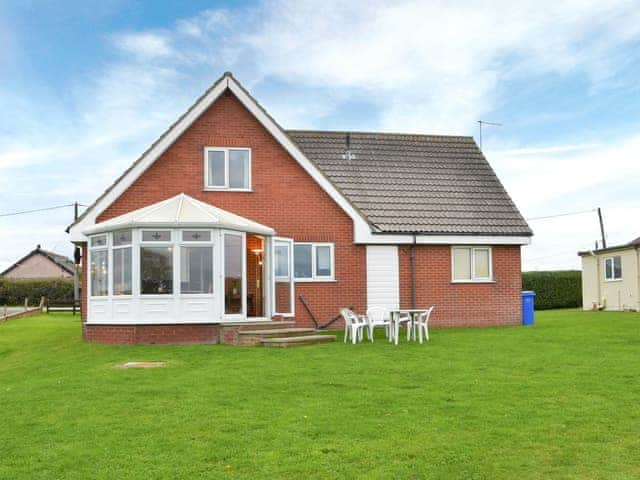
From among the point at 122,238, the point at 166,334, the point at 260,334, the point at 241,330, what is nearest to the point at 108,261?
the point at 122,238

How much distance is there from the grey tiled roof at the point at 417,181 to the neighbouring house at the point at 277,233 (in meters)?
0.06

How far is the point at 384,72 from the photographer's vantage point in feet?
68.5

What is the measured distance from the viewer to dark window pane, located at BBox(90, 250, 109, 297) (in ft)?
65.1

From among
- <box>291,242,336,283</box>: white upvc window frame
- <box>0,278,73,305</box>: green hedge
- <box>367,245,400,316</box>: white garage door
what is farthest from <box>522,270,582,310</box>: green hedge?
<box>0,278,73,305</box>: green hedge

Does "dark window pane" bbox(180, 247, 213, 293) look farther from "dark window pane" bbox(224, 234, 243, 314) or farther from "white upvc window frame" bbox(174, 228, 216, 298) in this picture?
"dark window pane" bbox(224, 234, 243, 314)

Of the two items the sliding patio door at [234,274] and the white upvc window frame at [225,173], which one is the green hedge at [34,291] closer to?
the white upvc window frame at [225,173]

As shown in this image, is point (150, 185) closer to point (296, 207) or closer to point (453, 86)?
point (296, 207)

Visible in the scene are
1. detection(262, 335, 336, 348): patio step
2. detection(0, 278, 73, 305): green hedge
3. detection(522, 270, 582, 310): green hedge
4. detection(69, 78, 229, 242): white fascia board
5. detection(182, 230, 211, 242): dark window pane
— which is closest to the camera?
detection(262, 335, 336, 348): patio step

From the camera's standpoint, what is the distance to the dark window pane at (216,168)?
22.6m

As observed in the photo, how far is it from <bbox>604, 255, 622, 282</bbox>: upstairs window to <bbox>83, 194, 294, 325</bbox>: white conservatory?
23628mm

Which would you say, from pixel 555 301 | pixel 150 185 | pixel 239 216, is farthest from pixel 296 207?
pixel 555 301

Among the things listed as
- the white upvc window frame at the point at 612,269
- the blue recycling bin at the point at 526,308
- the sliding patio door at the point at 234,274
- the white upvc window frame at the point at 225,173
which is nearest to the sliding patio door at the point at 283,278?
the white upvc window frame at the point at 225,173

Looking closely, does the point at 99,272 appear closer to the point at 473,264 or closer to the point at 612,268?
the point at 473,264

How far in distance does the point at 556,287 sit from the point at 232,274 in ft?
96.2
